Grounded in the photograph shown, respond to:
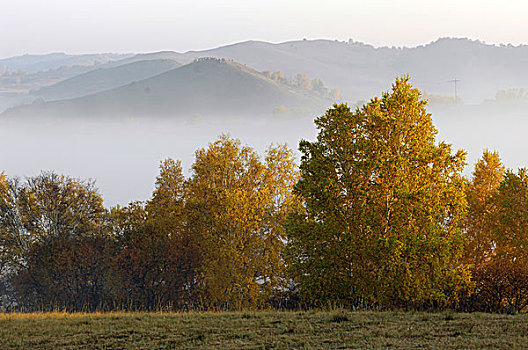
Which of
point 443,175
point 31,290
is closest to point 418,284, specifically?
point 443,175

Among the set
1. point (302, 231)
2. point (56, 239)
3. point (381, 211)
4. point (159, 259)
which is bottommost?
Result: point (159, 259)

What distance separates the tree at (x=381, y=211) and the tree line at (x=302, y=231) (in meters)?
0.08

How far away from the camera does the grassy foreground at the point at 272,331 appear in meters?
15.8

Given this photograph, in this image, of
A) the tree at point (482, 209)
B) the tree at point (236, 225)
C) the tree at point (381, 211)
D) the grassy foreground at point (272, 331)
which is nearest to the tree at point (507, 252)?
the tree at point (482, 209)

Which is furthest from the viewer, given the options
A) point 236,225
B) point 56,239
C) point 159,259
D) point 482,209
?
point 56,239

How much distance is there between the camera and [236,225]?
160 ft

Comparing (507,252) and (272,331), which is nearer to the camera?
(272,331)

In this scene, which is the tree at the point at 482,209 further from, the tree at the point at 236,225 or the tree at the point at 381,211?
the tree at the point at 236,225

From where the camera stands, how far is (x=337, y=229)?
28.3 meters

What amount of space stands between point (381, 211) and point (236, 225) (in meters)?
22.1

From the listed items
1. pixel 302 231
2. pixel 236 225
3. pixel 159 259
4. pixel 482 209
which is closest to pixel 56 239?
pixel 159 259

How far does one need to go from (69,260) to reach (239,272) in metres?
17.3

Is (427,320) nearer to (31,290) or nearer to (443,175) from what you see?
(443,175)

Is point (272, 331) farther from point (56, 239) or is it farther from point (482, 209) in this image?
point (56, 239)
